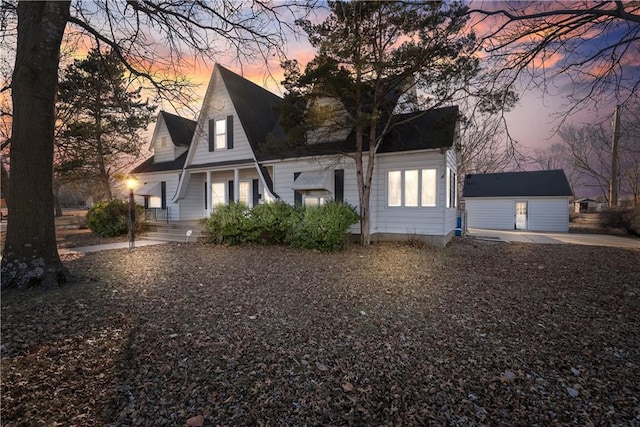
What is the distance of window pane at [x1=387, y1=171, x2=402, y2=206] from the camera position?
37.0ft

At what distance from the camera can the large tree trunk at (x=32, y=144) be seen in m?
4.80

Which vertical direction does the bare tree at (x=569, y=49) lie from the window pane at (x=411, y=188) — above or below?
above

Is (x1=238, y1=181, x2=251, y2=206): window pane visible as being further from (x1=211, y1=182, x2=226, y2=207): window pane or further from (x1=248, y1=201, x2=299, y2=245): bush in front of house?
(x1=248, y1=201, x2=299, y2=245): bush in front of house

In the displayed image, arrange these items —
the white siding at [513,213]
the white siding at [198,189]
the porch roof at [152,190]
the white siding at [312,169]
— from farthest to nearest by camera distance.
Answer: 1. the white siding at [513,213]
2. the porch roof at [152,190]
3. the white siding at [198,189]
4. the white siding at [312,169]

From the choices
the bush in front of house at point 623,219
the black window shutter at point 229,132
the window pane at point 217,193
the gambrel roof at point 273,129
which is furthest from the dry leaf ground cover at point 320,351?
the bush in front of house at point 623,219

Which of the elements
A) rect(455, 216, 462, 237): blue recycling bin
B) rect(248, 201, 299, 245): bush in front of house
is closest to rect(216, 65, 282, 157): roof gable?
rect(248, 201, 299, 245): bush in front of house

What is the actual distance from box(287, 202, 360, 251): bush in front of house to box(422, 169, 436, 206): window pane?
3.17 meters

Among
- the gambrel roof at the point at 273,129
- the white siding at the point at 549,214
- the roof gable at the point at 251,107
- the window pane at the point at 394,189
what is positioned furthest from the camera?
the white siding at the point at 549,214

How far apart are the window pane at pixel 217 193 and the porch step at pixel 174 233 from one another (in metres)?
2.48

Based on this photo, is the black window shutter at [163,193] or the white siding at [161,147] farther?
the white siding at [161,147]

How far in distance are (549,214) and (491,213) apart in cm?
345

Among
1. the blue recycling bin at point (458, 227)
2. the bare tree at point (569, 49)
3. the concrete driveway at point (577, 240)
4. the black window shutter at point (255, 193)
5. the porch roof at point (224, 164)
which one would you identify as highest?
the bare tree at point (569, 49)

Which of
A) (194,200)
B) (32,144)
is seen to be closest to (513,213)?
(194,200)

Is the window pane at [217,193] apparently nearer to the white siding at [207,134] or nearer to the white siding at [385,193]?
the white siding at [207,134]
